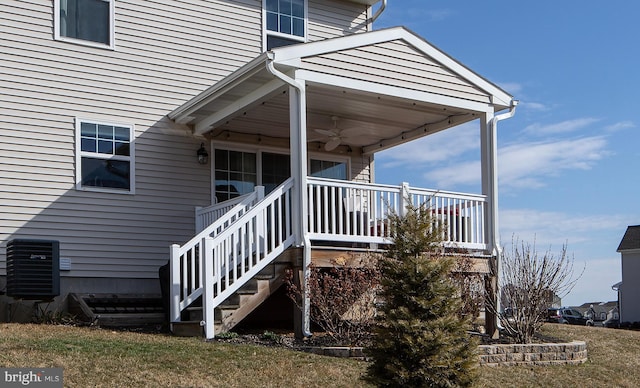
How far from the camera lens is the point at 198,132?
13578 mm

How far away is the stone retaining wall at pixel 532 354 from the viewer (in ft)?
33.7

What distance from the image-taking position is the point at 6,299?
39.4ft

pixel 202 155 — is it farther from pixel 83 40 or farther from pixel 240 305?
pixel 240 305

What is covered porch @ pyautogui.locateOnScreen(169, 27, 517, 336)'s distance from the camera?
1088 centimetres

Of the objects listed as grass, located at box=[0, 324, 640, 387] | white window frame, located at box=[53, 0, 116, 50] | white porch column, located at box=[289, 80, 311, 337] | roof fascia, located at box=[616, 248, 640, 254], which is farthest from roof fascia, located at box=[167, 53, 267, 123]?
roof fascia, located at box=[616, 248, 640, 254]

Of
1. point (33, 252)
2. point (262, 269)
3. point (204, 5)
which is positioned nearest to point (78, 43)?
point (204, 5)

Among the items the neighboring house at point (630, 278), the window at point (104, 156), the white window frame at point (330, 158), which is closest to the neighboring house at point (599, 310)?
the neighboring house at point (630, 278)

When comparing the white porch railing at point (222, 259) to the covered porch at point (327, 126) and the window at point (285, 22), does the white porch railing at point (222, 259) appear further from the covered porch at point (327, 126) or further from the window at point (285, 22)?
the window at point (285, 22)

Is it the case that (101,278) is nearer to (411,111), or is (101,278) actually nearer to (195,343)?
(195,343)

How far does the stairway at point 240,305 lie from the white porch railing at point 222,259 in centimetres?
14

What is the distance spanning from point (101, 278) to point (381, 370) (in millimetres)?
6796

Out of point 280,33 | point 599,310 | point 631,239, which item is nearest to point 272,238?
point 280,33

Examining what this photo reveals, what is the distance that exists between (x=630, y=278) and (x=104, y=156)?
23.6 m

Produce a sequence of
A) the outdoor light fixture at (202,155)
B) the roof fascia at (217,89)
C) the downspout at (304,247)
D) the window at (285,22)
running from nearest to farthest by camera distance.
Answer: the downspout at (304,247), the roof fascia at (217,89), the outdoor light fixture at (202,155), the window at (285,22)
